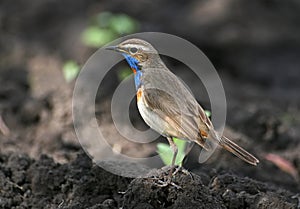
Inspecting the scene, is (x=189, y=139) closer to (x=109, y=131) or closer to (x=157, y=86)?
(x=157, y=86)

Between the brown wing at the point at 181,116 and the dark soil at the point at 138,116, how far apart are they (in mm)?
251

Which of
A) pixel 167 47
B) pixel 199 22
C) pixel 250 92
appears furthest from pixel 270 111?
pixel 199 22

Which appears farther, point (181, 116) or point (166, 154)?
point (166, 154)

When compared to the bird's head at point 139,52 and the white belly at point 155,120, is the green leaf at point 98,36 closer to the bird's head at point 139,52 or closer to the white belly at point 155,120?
the bird's head at point 139,52

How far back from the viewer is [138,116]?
7230 millimetres

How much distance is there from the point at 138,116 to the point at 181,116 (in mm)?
2632

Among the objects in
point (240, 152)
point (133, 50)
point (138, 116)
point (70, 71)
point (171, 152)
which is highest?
point (70, 71)

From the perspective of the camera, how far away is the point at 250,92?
9.32 metres

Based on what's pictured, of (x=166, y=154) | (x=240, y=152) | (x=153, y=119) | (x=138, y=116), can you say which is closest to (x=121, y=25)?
(x=138, y=116)

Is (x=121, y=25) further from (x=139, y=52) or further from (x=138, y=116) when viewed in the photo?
(x=139, y=52)

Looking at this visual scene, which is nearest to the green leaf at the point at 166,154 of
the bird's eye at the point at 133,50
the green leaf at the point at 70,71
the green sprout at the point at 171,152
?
the green sprout at the point at 171,152

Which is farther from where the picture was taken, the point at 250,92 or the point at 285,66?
the point at 285,66

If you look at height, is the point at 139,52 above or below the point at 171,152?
above

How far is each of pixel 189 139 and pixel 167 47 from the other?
496 cm
